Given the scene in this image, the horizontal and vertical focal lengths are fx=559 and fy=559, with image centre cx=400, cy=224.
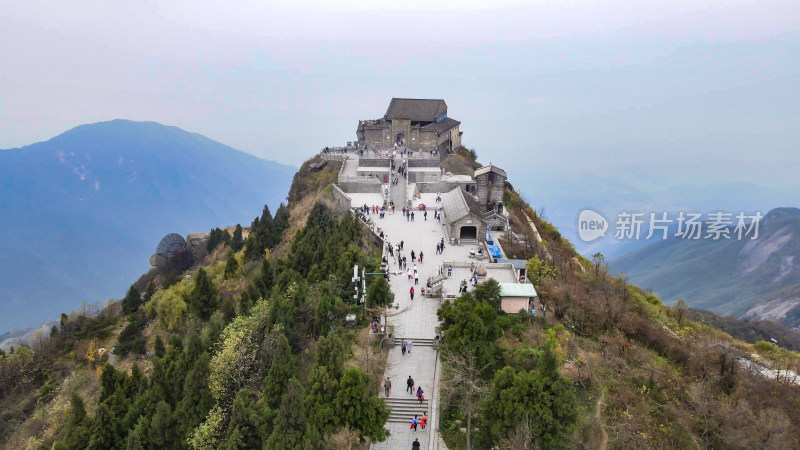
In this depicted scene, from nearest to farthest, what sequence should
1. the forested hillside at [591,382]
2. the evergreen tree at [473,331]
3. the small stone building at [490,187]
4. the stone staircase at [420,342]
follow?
the forested hillside at [591,382]
the evergreen tree at [473,331]
the stone staircase at [420,342]
the small stone building at [490,187]

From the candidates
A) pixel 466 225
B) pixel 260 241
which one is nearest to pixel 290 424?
pixel 466 225

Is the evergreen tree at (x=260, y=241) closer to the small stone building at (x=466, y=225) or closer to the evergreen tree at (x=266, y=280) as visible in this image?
the evergreen tree at (x=266, y=280)

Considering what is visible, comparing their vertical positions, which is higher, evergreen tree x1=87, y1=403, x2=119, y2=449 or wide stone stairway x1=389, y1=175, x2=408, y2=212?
wide stone stairway x1=389, y1=175, x2=408, y2=212

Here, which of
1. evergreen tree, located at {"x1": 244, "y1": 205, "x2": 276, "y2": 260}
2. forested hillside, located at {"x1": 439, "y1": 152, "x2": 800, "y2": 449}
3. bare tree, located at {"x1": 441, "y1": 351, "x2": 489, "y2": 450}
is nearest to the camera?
forested hillside, located at {"x1": 439, "y1": 152, "x2": 800, "y2": 449}

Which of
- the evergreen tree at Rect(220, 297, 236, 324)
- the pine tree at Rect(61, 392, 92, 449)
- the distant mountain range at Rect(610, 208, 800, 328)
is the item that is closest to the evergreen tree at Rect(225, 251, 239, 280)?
the evergreen tree at Rect(220, 297, 236, 324)

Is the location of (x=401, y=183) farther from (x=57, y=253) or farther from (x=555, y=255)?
(x=57, y=253)

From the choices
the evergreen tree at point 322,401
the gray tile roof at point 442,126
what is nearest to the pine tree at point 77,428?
the evergreen tree at point 322,401

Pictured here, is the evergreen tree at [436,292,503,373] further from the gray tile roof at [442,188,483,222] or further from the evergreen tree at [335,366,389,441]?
the gray tile roof at [442,188,483,222]

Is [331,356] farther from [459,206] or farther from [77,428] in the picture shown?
[459,206]
